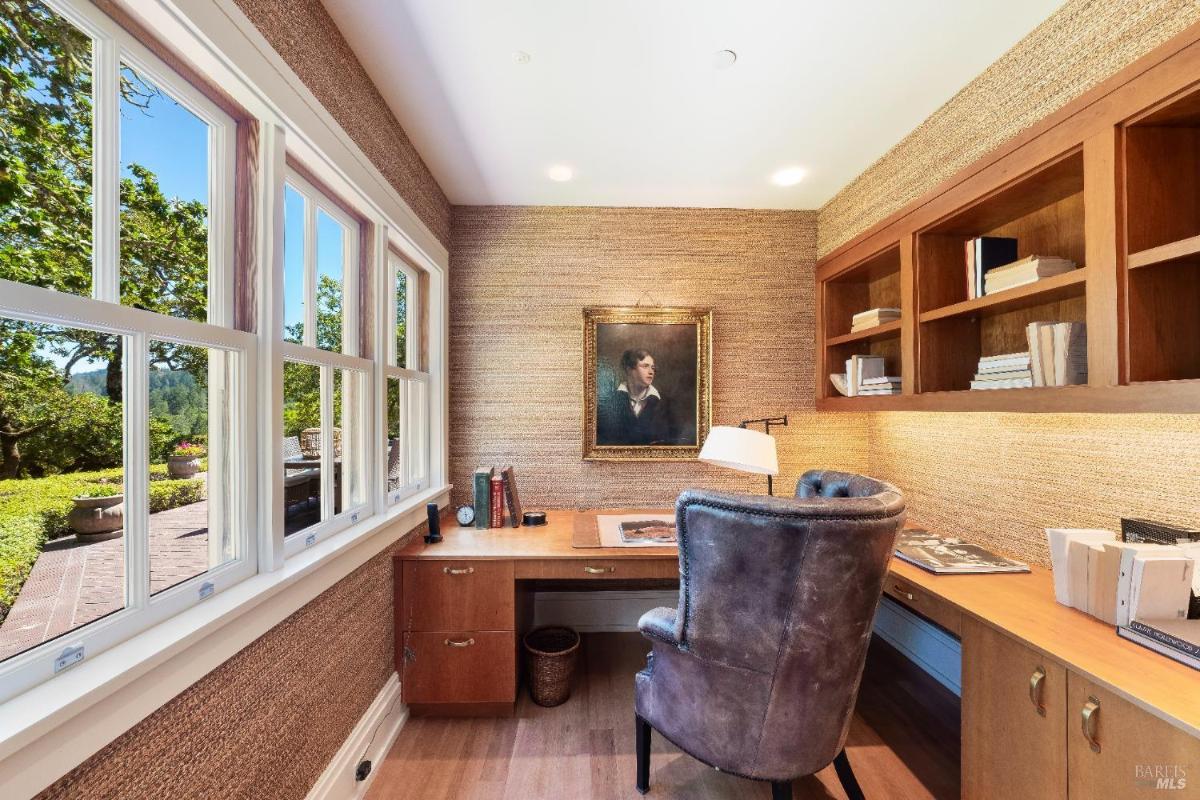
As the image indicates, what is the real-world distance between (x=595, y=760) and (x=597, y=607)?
1.01 m

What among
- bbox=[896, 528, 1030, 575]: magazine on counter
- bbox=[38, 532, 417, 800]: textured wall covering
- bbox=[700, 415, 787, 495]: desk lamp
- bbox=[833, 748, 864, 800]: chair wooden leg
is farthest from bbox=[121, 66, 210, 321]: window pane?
bbox=[833, 748, 864, 800]: chair wooden leg

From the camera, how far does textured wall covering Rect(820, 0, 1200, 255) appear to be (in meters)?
1.22

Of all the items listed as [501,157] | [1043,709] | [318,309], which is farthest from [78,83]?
[1043,709]

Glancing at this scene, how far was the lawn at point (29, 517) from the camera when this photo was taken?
0.71 metres

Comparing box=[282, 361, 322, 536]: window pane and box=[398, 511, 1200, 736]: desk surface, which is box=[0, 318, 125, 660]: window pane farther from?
box=[398, 511, 1200, 736]: desk surface

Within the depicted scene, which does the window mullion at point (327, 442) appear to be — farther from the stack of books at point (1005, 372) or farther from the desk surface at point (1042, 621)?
the stack of books at point (1005, 372)

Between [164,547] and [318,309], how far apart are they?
85 centimetres

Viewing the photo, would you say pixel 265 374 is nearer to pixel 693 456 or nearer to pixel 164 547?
pixel 164 547

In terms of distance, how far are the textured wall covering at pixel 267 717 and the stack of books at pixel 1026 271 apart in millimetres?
2367

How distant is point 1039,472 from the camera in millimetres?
1712

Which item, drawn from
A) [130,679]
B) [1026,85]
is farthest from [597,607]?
[1026,85]

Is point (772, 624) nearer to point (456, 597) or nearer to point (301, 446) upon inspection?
point (456, 597)

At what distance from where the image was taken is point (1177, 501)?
1318 mm

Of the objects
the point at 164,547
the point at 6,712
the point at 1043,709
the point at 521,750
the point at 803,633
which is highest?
the point at 164,547
